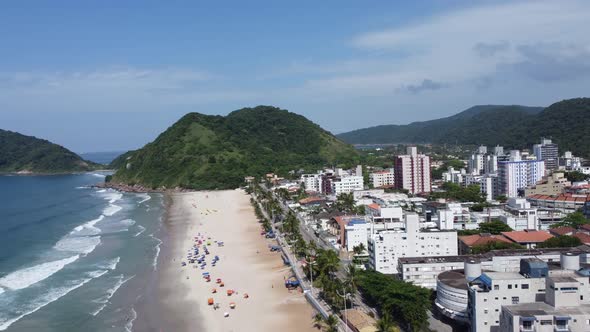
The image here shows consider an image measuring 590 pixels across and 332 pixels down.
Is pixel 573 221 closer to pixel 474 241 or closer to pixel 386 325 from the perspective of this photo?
pixel 474 241

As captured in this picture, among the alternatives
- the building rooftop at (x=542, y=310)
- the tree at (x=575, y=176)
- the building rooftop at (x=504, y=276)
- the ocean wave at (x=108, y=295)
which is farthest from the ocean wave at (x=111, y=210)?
the tree at (x=575, y=176)

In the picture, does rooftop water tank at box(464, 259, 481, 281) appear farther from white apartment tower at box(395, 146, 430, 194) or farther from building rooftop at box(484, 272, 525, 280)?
white apartment tower at box(395, 146, 430, 194)

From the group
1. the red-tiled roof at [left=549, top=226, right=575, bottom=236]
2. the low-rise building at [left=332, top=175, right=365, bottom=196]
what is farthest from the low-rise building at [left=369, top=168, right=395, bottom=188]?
the red-tiled roof at [left=549, top=226, right=575, bottom=236]

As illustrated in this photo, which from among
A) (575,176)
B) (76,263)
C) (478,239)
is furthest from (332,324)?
(575,176)

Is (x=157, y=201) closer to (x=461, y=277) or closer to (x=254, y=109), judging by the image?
(x=461, y=277)

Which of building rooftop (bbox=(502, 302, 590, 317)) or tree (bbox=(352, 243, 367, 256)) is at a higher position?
building rooftop (bbox=(502, 302, 590, 317))

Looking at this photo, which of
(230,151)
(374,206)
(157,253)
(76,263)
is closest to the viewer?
(76,263)

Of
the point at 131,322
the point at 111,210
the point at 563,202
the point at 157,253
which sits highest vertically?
the point at 563,202
